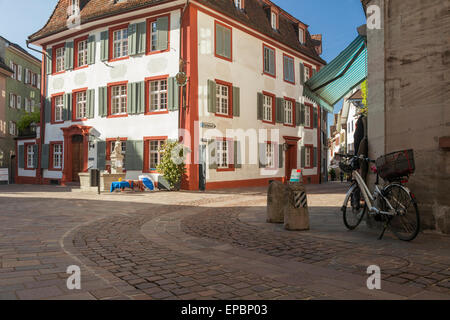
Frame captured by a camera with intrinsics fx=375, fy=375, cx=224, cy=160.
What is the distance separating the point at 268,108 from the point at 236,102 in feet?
11.7

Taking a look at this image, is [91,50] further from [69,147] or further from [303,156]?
[303,156]

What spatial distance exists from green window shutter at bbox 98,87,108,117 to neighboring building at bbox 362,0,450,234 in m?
16.3

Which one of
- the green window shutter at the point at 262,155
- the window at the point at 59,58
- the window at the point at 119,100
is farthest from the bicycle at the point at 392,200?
the window at the point at 59,58

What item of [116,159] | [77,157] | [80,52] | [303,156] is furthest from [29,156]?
[303,156]

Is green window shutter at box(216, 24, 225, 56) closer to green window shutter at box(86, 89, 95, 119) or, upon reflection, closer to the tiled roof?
the tiled roof

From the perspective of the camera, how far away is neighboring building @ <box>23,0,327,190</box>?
694 inches

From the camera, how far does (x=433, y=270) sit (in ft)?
12.5

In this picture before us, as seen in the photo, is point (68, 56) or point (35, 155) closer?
point (68, 56)

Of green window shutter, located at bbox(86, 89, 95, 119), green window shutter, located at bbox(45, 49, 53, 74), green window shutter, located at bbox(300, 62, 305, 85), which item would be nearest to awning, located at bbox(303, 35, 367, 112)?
green window shutter, located at bbox(86, 89, 95, 119)

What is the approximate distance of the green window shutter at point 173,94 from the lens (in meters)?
17.5

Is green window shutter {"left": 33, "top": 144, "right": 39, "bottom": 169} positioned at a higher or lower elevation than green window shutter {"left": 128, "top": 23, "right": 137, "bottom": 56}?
lower

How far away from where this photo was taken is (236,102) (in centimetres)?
1964

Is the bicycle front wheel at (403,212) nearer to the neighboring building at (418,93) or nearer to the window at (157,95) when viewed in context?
the neighboring building at (418,93)

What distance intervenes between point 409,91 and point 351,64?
3.37 m
